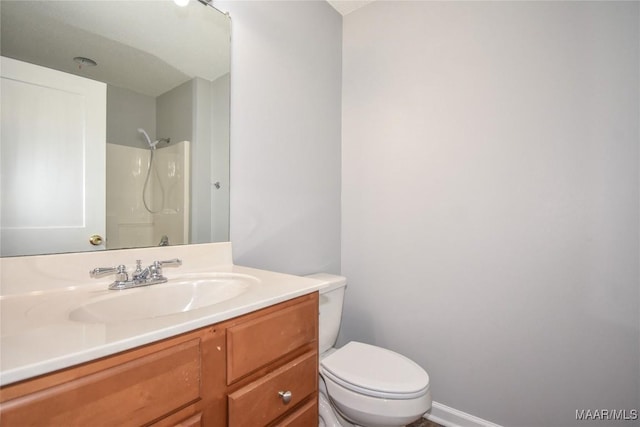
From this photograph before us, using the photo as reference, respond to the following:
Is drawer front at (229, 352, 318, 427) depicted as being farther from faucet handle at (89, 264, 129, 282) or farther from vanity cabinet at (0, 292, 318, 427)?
faucet handle at (89, 264, 129, 282)

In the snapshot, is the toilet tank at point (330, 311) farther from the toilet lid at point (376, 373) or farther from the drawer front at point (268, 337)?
the drawer front at point (268, 337)

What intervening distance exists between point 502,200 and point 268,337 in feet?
4.14

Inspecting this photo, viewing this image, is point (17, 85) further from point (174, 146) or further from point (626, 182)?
point (626, 182)

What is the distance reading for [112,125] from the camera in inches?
38.8

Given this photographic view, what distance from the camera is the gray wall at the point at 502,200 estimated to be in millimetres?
1175

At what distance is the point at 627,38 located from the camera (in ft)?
3.77

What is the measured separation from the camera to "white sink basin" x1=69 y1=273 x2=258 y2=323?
0.77 metres

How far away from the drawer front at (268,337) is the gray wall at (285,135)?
1.84 ft

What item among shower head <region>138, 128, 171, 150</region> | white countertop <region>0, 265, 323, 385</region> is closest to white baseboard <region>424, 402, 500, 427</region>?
white countertop <region>0, 265, 323, 385</region>

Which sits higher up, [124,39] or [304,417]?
[124,39]

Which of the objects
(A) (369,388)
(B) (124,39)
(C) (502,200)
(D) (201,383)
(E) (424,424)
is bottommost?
(E) (424,424)

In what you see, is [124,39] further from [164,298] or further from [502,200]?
[502,200]

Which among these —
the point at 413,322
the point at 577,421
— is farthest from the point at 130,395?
the point at 577,421

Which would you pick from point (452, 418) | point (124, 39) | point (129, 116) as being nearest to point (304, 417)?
point (452, 418)
